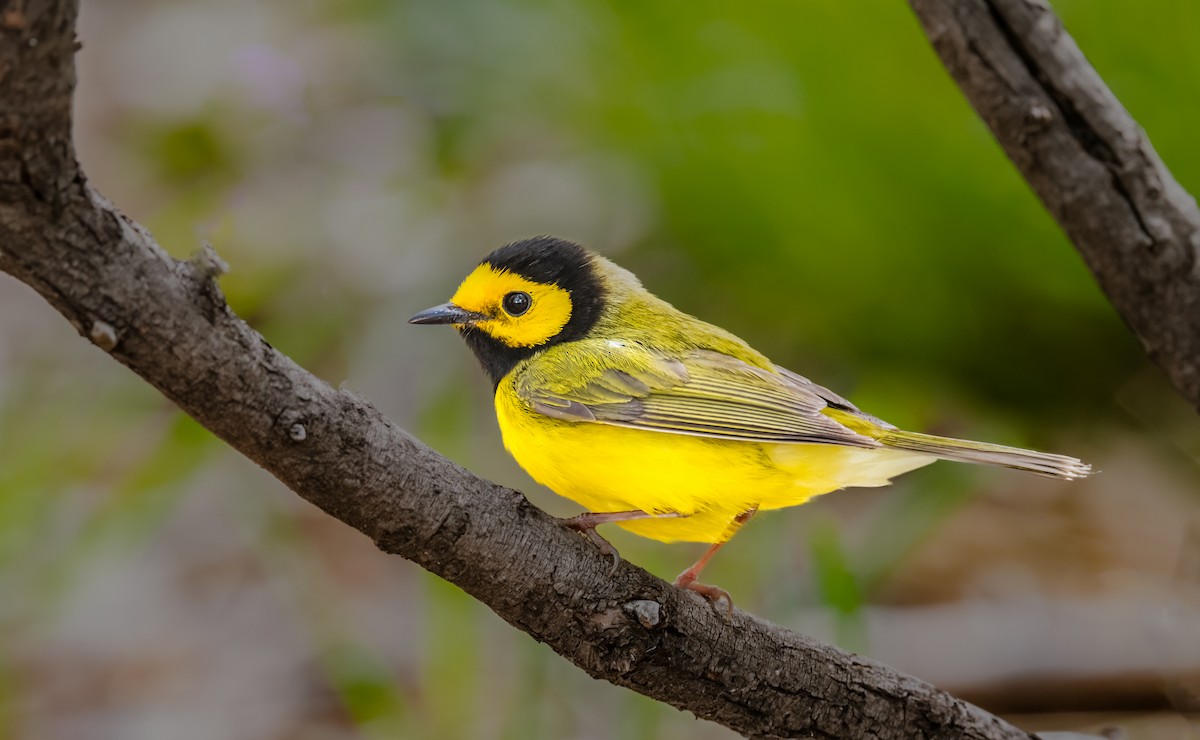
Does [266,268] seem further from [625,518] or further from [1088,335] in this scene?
[1088,335]

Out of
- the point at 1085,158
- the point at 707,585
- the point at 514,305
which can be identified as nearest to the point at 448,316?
the point at 514,305

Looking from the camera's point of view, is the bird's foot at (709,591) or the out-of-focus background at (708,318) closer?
the bird's foot at (709,591)

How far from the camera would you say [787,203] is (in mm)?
4312

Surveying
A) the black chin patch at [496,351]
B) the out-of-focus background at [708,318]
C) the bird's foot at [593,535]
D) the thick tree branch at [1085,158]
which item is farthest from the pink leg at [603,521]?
the out-of-focus background at [708,318]

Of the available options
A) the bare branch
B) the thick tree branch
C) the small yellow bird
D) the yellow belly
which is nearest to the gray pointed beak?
the small yellow bird

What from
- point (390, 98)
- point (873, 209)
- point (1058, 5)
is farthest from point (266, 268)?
point (1058, 5)

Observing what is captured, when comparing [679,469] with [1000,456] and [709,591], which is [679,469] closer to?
[709,591]

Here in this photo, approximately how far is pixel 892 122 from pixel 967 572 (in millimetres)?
1826

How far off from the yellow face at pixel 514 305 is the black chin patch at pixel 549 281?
0.04 ft

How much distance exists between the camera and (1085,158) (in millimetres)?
2373

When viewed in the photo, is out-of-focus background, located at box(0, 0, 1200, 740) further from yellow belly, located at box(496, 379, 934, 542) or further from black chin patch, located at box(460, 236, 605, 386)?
yellow belly, located at box(496, 379, 934, 542)

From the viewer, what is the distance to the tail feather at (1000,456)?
1926 millimetres

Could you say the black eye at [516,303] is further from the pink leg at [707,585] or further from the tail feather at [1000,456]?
the tail feather at [1000,456]

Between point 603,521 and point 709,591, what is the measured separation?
A: 10.2 inches
